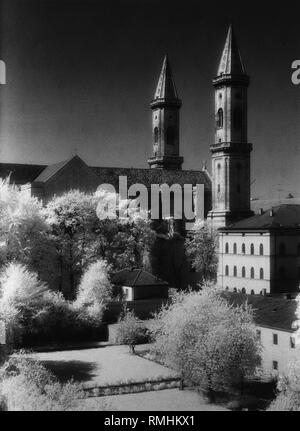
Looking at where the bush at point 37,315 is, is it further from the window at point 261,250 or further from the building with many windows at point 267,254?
the window at point 261,250

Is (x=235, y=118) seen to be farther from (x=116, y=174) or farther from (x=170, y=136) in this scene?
(x=170, y=136)

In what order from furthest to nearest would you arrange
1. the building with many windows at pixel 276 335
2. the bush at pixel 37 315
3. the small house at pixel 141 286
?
the small house at pixel 141 286 → the bush at pixel 37 315 → the building with many windows at pixel 276 335

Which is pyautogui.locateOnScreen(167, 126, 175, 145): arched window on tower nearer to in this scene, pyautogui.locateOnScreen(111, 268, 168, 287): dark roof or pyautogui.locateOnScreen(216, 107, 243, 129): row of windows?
pyautogui.locateOnScreen(216, 107, 243, 129): row of windows

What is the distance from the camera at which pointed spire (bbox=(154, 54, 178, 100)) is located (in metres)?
94.4

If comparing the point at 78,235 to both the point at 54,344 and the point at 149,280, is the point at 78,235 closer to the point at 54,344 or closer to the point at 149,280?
the point at 149,280

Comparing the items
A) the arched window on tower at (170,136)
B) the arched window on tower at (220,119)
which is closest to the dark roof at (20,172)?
the arched window on tower at (220,119)

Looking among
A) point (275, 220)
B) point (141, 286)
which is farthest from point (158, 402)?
point (275, 220)

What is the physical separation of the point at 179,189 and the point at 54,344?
42718mm

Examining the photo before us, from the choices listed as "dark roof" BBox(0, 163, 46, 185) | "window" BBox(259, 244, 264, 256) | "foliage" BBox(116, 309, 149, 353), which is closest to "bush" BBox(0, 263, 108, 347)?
"foliage" BBox(116, 309, 149, 353)

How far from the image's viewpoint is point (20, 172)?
7556 cm

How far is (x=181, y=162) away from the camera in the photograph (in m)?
97.4

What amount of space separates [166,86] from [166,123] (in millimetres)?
5560

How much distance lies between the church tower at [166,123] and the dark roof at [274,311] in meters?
51.0

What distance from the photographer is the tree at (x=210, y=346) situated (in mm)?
34250
